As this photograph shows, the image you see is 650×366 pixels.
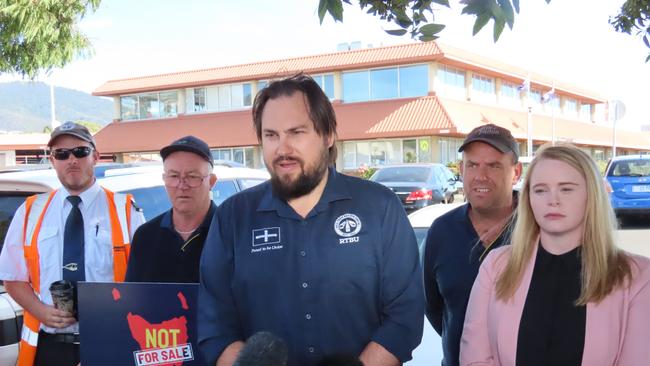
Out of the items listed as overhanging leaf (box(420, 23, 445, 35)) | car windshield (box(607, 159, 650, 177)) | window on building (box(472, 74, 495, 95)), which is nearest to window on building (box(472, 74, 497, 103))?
window on building (box(472, 74, 495, 95))

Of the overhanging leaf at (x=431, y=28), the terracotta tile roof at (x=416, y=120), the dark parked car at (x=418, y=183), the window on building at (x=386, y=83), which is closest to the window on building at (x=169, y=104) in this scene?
the window on building at (x=386, y=83)

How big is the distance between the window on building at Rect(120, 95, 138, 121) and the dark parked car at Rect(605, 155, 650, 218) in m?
31.4

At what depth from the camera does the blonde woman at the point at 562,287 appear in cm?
221

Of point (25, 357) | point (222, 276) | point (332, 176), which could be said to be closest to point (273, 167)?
point (332, 176)

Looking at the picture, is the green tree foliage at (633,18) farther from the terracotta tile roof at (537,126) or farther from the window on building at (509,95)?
the window on building at (509,95)

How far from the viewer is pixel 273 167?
2.37m

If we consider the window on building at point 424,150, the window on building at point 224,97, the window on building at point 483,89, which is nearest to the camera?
the window on building at point 424,150

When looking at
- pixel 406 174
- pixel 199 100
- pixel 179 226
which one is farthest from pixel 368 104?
pixel 179 226

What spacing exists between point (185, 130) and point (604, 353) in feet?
115

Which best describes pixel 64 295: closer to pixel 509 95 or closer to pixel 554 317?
pixel 554 317

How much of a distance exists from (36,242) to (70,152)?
0.55 meters

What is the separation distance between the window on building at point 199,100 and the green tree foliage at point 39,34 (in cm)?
3070

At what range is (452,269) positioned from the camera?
3.04m

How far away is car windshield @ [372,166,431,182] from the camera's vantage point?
666 inches
